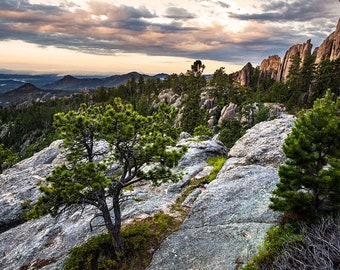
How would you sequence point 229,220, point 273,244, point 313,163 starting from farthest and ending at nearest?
point 229,220
point 313,163
point 273,244

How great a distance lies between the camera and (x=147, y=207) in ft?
80.5

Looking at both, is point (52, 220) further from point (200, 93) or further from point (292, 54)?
point (292, 54)

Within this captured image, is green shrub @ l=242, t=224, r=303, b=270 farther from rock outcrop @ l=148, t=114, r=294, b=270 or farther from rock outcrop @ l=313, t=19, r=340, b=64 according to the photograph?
rock outcrop @ l=313, t=19, r=340, b=64

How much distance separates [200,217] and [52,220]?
14642 millimetres

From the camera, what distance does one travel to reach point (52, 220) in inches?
1064

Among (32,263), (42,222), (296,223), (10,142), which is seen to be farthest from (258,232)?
(10,142)

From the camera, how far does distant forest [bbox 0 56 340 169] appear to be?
88188 millimetres

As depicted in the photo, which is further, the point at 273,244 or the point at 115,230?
the point at 115,230

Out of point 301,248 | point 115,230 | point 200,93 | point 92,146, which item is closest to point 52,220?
point 115,230

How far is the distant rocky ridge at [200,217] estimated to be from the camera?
17531mm

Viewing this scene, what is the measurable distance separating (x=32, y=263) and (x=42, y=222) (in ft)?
20.8

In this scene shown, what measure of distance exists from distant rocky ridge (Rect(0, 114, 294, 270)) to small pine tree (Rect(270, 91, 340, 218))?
9.32 ft

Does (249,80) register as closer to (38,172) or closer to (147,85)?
(147,85)

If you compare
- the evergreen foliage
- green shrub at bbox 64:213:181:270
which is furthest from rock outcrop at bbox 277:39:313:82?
the evergreen foliage
